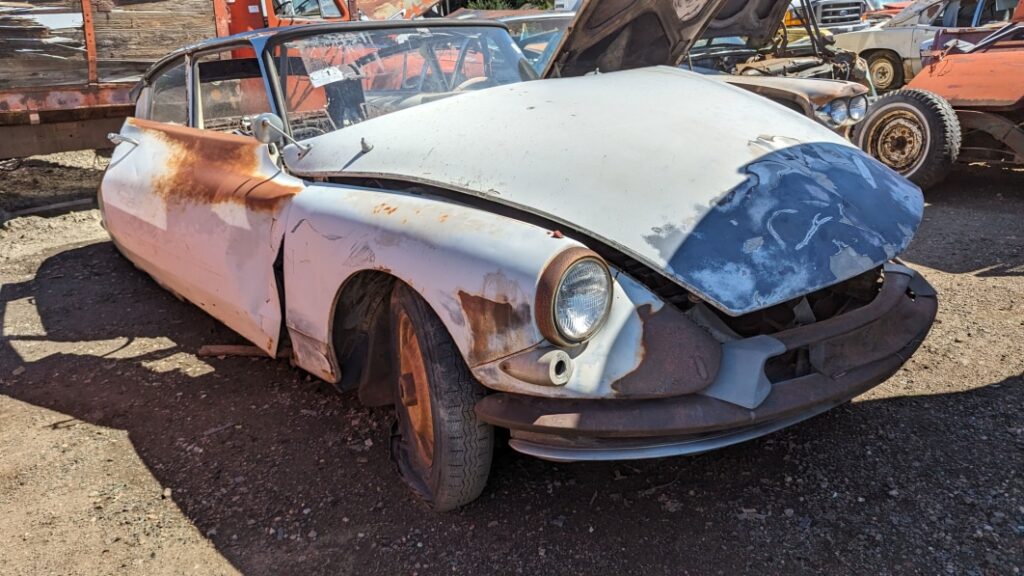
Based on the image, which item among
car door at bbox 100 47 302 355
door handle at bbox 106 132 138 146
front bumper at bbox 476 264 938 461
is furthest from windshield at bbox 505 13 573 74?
front bumper at bbox 476 264 938 461

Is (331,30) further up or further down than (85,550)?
further up

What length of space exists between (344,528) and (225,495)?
0.52 m

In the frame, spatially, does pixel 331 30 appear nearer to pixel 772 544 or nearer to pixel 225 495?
pixel 225 495

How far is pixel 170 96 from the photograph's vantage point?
14.8 ft

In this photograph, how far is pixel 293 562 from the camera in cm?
241

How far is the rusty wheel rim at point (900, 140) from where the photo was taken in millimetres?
6250

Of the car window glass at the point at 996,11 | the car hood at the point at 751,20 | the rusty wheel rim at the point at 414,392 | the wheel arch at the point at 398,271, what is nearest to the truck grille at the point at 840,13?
the car window glass at the point at 996,11

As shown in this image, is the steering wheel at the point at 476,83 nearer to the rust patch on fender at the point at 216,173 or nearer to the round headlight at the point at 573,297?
the rust patch on fender at the point at 216,173

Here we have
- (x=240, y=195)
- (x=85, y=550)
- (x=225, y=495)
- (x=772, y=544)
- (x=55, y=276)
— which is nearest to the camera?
(x=772, y=544)

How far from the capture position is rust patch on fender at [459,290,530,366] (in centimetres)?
213

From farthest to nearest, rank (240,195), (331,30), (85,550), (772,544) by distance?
(331,30) → (240,195) → (85,550) → (772,544)

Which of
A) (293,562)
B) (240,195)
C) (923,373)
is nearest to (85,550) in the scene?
(293,562)

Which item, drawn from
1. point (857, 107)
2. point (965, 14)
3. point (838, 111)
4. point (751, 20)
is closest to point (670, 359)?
point (838, 111)

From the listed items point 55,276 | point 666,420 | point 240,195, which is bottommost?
point 55,276
